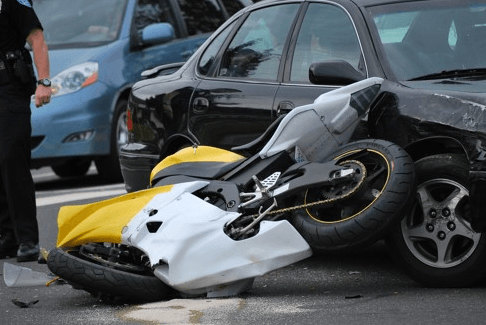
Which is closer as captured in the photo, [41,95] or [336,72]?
[336,72]

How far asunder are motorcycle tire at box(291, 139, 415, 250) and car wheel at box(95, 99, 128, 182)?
631 cm

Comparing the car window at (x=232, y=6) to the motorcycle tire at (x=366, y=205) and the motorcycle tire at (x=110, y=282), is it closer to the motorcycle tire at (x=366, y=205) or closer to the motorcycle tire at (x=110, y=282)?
the motorcycle tire at (x=366, y=205)

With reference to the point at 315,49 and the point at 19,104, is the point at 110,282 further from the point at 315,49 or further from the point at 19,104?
the point at 19,104

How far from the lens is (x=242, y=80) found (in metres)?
8.25

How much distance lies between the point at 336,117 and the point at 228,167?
25.1 inches

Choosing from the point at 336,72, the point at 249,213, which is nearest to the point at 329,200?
the point at 249,213

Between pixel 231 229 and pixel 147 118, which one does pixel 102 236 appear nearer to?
pixel 231 229

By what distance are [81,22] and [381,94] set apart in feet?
22.4

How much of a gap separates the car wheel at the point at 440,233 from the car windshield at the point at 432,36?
0.75 metres

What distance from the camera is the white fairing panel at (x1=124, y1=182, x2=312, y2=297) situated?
6539 millimetres

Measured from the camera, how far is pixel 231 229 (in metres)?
6.69

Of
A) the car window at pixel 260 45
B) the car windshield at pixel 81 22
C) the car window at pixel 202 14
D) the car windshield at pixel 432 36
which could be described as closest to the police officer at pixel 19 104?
the car window at pixel 260 45

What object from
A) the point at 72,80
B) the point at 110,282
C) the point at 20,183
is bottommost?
the point at 72,80

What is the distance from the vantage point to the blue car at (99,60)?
497 inches
